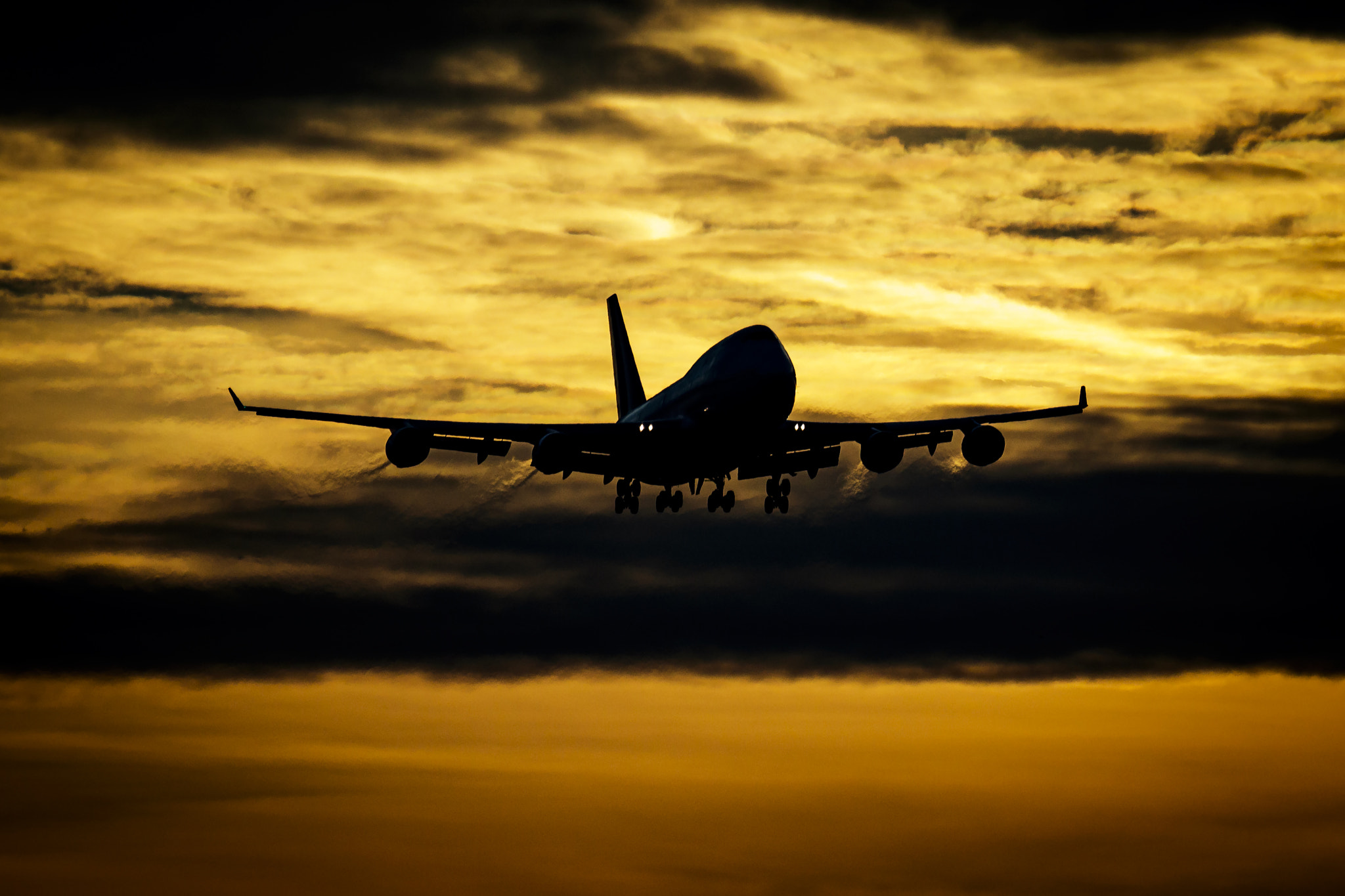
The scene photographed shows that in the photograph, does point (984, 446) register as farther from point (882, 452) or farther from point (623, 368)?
point (623, 368)

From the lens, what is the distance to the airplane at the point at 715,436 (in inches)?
2586

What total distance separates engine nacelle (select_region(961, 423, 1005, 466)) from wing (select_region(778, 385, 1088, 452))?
2.32 feet

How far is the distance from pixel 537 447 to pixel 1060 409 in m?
27.7

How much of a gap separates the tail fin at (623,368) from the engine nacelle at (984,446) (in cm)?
4614

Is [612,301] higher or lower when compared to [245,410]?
higher

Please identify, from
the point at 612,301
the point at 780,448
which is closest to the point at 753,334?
the point at 780,448

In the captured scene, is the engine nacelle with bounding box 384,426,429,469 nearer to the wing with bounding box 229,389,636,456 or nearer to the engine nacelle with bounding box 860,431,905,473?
the wing with bounding box 229,389,636,456

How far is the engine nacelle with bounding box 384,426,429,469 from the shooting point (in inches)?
2574

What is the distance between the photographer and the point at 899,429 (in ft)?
234

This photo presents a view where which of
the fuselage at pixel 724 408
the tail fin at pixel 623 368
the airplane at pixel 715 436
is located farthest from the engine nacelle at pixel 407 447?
the tail fin at pixel 623 368

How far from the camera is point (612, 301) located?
122 metres

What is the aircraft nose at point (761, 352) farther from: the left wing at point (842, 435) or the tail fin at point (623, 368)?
the tail fin at point (623, 368)

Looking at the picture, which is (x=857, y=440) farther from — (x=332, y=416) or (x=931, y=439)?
(x=332, y=416)

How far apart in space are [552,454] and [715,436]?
29.1 feet
